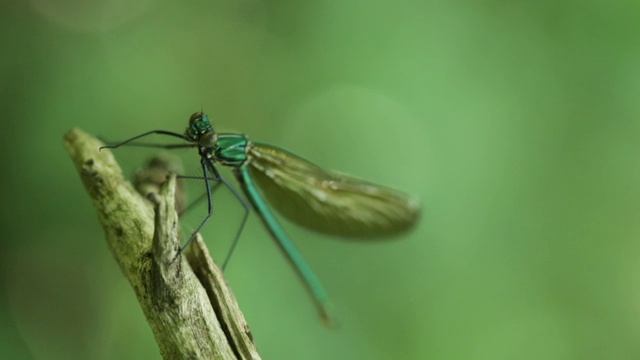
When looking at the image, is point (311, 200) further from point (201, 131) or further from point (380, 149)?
point (380, 149)

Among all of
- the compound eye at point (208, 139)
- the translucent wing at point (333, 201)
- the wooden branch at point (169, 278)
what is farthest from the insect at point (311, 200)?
the wooden branch at point (169, 278)

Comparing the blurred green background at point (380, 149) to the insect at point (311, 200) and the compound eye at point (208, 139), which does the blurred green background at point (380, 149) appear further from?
the compound eye at point (208, 139)

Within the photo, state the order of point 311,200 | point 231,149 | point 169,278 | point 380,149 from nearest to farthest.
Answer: point 169,278 → point 231,149 → point 311,200 → point 380,149

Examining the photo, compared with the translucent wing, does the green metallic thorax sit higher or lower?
higher

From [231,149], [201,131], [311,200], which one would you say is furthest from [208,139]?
[311,200]

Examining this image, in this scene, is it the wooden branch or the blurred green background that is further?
the blurred green background

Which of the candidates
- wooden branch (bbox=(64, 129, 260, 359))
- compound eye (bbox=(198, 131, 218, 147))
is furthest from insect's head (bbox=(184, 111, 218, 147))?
wooden branch (bbox=(64, 129, 260, 359))

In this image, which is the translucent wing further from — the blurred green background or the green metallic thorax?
the blurred green background
